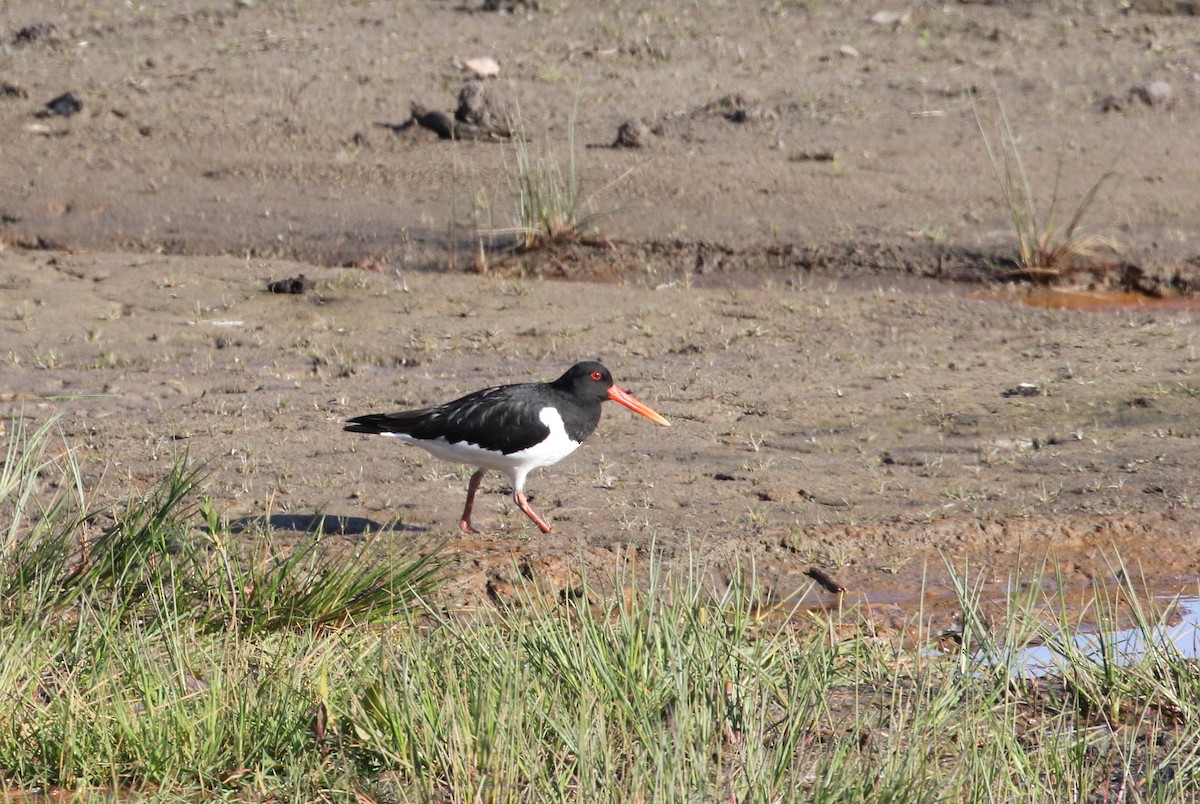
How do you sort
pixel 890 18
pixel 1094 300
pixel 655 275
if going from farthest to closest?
pixel 890 18
pixel 655 275
pixel 1094 300

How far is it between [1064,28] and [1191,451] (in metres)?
9.63

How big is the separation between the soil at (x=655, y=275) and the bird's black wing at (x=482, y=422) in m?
0.39

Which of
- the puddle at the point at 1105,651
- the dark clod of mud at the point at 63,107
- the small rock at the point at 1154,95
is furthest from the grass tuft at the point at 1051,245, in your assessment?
the dark clod of mud at the point at 63,107

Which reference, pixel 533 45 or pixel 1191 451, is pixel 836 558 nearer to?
pixel 1191 451

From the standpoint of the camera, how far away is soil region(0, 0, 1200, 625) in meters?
6.32

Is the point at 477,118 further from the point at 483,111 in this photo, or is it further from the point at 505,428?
the point at 505,428

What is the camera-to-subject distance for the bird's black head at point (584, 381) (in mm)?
6352

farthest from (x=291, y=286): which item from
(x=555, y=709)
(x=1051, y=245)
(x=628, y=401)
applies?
(x=555, y=709)

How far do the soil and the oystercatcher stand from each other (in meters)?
0.31

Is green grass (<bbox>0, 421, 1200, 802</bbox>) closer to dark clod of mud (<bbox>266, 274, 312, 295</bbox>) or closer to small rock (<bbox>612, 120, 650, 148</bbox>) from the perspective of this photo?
dark clod of mud (<bbox>266, 274, 312, 295</bbox>)

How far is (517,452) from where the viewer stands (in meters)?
5.93

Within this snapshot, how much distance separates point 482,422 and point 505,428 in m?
0.09

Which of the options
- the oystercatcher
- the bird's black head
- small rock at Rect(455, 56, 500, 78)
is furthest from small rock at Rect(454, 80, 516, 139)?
the oystercatcher

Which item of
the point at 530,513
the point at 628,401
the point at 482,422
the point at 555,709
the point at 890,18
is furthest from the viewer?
the point at 890,18
